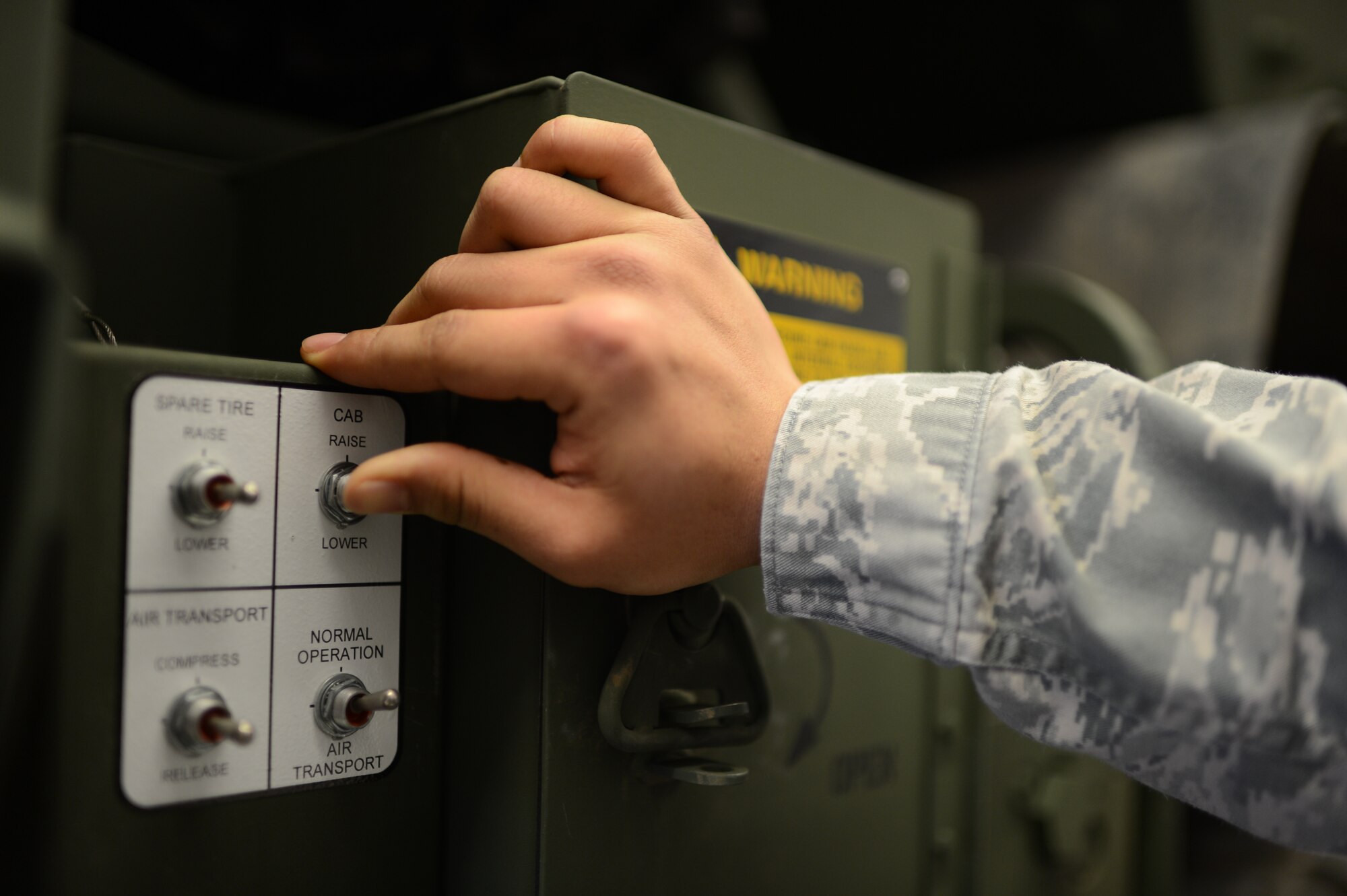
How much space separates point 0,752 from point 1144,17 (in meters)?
2.01

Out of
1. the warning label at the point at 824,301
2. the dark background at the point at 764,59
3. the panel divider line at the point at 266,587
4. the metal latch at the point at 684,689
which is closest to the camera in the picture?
the panel divider line at the point at 266,587

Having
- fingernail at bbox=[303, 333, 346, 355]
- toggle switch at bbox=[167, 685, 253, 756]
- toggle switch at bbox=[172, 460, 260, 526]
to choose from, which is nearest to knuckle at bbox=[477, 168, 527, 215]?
fingernail at bbox=[303, 333, 346, 355]

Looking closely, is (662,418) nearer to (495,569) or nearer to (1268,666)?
(495,569)

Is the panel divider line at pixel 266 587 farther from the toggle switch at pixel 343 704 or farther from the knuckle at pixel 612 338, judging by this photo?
the knuckle at pixel 612 338

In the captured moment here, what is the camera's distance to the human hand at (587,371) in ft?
1.88

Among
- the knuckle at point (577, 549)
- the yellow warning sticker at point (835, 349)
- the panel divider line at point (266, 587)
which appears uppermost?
the yellow warning sticker at point (835, 349)

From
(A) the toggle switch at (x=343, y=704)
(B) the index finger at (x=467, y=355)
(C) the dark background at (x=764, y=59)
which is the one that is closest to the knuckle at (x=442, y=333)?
(B) the index finger at (x=467, y=355)

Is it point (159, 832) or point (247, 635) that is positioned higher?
point (247, 635)

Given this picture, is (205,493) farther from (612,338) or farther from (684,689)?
(684,689)

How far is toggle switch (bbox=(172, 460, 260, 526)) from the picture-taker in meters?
0.54

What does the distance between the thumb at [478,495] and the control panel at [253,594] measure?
50mm

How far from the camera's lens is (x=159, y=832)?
54cm

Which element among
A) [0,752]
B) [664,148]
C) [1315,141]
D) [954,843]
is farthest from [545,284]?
[1315,141]

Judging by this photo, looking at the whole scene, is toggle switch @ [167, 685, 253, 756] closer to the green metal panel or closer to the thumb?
the green metal panel
